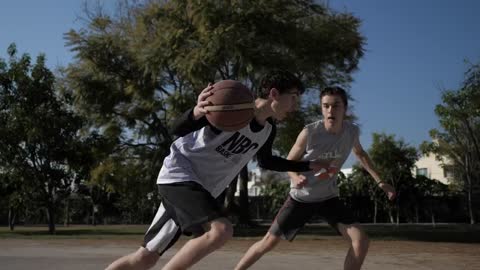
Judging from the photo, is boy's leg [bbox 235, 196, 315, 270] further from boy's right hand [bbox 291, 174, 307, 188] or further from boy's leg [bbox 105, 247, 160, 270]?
boy's leg [bbox 105, 247, 160, 270]

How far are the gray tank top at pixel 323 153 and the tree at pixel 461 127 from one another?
2235cm

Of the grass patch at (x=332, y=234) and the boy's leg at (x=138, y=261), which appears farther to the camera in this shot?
the grass patch at (x=332, y=234)

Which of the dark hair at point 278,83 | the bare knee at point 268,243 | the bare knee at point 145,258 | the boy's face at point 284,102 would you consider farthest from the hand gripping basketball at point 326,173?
the bare knee at point 145,258

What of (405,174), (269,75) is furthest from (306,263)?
(405,174)

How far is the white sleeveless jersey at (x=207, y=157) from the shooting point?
177 inches

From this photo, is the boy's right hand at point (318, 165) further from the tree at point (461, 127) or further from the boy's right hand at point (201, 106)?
the tree at point (461, 127)

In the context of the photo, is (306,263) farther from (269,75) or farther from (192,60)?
(192,60)

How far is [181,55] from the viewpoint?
24.8m

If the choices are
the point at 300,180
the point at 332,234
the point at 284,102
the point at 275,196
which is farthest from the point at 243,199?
the point at 284,102

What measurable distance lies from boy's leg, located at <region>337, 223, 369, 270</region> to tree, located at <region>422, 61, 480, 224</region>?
22964mm

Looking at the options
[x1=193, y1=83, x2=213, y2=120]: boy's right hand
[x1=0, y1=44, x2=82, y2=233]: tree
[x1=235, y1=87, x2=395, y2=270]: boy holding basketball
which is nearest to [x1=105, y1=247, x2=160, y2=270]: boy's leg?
[x1=193, y1=83, x2=213, y2=120]: boy's right hand

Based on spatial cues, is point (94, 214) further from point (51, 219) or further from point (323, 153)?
point (323, 153)

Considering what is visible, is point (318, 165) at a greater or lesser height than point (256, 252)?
greater

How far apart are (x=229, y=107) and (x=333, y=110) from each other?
2.48 metres
